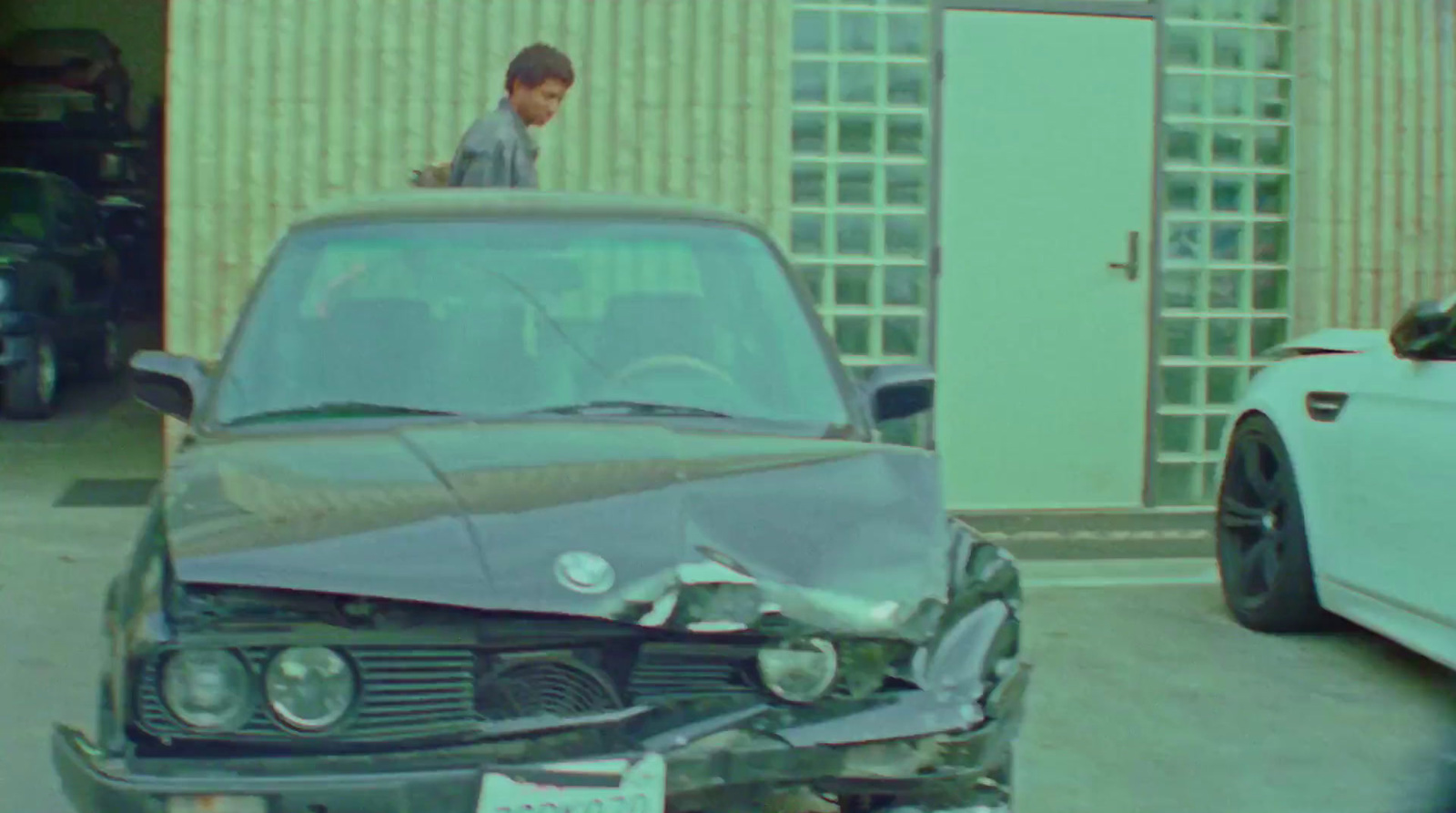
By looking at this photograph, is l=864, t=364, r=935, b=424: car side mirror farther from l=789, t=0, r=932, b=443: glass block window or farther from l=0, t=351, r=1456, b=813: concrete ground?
l=789, t=0, r=932, b=443: glass block window

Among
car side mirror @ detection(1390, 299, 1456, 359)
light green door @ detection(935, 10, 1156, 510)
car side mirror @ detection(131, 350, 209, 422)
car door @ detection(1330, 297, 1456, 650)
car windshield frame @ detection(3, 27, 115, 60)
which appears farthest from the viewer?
car windshield frame @ detection(3, 27, 115, 60)

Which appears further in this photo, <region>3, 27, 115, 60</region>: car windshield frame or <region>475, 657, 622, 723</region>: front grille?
<region>3, 27, 115, 60</region>: car windshield frame

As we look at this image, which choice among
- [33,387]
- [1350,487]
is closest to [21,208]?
[33,387]

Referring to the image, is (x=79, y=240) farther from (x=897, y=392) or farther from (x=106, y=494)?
(x=897, y=392)

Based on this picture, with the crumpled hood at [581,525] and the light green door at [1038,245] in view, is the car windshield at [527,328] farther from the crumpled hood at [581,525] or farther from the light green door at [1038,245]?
the light green door at [1038,245]

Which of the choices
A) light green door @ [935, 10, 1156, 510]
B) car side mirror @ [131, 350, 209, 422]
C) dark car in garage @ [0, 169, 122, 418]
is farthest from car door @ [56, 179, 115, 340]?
car side mirror @ [131, 350, 209, 422]

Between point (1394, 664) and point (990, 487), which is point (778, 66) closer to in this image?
point (990, 487)

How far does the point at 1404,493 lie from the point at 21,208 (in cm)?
1032

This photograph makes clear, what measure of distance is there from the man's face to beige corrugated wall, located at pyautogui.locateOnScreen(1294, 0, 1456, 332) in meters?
4.67

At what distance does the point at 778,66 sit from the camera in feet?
30.9

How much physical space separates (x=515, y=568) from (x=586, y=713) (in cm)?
27

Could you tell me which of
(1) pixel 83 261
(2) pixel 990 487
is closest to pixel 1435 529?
(2) pixel 990 487

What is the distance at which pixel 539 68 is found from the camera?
22.3 ft

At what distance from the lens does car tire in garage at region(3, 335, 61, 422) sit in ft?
39.9
